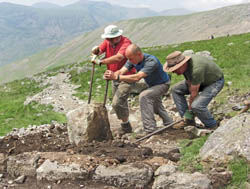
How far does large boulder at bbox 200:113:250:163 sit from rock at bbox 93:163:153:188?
4.15 ft

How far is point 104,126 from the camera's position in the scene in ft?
28.4

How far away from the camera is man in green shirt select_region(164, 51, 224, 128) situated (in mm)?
7832

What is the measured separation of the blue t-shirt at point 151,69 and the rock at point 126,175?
303 cm

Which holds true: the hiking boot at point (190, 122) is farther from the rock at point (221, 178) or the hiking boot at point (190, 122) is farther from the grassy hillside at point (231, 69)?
the grassy hillside at point (231, 69)

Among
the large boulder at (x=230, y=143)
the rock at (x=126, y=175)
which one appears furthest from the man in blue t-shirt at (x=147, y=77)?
the rock at (x=126, y=175)

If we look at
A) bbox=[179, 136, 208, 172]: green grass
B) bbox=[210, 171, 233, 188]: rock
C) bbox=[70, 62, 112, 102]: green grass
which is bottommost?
bbox=[70, 62, 112, 102]: green grass

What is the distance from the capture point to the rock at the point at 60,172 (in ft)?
20.9

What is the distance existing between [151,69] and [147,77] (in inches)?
21.9

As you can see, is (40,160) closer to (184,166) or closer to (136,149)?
(136,149)

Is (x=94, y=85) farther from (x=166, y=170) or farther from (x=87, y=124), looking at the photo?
(x=166, y=170)

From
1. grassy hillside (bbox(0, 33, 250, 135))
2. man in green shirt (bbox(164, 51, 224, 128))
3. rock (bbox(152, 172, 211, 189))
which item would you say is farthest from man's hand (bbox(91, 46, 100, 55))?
grassy hillside (bbox(0, 33, 250, 135))

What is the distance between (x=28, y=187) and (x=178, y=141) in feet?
13.1

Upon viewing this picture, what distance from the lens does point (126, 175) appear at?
239 inches

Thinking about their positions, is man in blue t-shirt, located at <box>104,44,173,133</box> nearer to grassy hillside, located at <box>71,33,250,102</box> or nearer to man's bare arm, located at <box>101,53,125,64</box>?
man's bare arm, located at <box>101,53,125,64</box>
